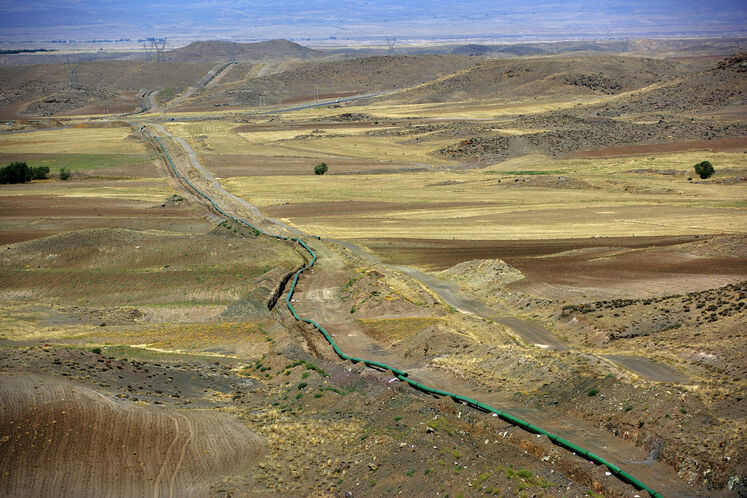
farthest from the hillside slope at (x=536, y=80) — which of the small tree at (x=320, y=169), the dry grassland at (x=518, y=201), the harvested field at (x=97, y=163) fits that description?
the harvested field at (x=97, y=163)

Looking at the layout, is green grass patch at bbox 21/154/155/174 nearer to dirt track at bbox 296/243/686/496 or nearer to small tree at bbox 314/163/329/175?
small tree at bbox 314/163/329/175

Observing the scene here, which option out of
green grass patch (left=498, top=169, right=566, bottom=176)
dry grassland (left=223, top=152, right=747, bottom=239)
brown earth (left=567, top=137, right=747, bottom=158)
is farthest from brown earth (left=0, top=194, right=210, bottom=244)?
brown earth (left=567, top=137, right=747, bottom=158)

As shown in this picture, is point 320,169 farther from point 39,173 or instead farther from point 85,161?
point 85,161

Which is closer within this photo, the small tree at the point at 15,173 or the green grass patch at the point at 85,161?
the small tree at the point at 15,173

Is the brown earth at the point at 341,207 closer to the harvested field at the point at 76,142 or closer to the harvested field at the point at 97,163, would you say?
the harvested field at the point at 97,163

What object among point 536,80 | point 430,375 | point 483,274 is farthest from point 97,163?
point 536,80

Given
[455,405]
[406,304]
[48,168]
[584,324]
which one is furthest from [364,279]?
[48,168]
